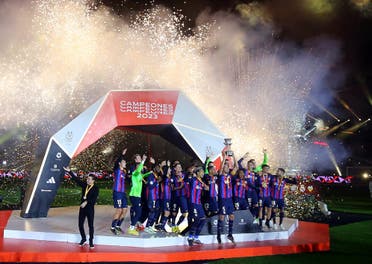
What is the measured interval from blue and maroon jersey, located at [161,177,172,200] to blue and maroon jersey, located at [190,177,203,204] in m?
0.95

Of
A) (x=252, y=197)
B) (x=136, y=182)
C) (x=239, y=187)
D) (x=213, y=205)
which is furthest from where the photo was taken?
(x=252, y=197)

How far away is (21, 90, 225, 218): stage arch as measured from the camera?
43.6 feet

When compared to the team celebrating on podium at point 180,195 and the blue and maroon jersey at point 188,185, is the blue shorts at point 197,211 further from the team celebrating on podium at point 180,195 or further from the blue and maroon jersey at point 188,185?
the blue and maroon jersey at point 188,185

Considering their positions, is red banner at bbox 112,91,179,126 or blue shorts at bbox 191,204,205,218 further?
red banner at bbox 112,91,179,126

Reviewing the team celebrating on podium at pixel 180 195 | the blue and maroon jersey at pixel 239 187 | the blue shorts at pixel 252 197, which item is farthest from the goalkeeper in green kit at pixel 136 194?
the blue shorts at pixel 252 197

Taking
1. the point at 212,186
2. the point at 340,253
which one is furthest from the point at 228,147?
the point at 340,253

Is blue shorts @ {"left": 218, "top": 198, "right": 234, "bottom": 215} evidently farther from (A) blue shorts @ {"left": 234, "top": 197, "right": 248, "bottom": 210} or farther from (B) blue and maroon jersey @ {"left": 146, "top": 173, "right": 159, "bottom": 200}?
(B) blue and maroon jersey @ {"left": 146, "top": 173, "right": 159, "bottom": 200}

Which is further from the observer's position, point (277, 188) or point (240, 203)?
point (277, 188)

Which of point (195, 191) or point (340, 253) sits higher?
point (195, 191)

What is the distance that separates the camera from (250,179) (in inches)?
492

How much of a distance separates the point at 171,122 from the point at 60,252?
231 inches

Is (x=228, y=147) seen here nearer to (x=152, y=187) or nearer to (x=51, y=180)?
(x=152, y=187)

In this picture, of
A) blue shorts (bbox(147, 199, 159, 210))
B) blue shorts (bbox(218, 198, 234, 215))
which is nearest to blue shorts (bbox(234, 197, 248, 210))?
blue shorts (bbox(218, 198, 234, 215))

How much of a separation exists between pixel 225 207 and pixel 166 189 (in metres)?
1.63
